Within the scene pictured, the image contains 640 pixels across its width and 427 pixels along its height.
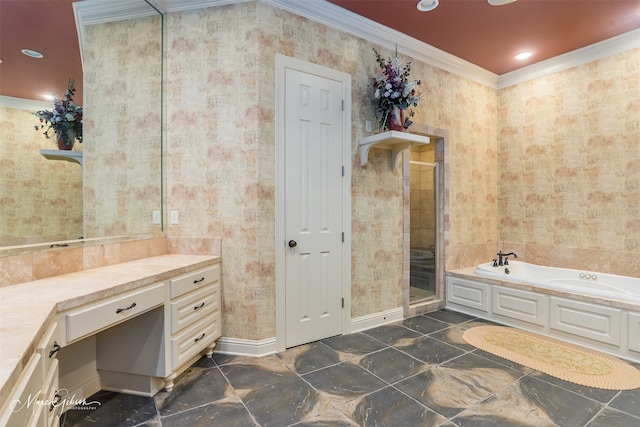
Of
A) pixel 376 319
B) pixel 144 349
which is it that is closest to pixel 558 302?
pixel 376 319

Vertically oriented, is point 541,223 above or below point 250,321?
above

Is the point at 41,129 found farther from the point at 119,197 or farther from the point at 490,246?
the point at 490,246

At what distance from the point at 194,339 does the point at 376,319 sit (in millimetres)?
1731

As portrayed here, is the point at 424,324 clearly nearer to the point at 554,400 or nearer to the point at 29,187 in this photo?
the point at 554,400

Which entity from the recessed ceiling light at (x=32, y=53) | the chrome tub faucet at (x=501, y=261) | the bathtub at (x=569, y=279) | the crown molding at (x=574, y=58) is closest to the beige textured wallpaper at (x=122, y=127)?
the recessed ceiling light at (x=32, y=53)

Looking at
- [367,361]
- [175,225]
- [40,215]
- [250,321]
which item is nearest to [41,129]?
[40,215]

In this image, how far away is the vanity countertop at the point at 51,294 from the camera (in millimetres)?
885

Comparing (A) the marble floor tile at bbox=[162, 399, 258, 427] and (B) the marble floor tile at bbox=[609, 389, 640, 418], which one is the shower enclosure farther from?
(A) the marble floor tile at bbox=[162, 399, 258, 427]

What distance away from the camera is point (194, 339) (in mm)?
2230

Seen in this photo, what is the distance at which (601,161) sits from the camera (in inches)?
136

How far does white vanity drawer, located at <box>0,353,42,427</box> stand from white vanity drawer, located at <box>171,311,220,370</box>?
1061 mm

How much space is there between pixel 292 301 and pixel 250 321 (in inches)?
14.7

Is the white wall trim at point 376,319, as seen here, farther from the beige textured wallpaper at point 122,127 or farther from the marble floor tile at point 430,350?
the beige textured wallpaper at point 122,127

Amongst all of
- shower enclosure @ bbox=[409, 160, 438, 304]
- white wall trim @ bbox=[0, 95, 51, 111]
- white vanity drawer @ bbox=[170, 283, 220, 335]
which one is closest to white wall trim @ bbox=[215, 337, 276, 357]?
white vanity drawer @ bbox=[170, 283, 220, 335]
